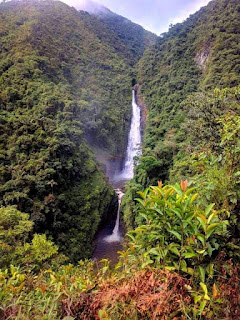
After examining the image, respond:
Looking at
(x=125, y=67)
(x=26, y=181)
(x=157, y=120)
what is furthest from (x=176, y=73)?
(x=26, y=181)

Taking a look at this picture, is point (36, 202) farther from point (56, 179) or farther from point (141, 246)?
point (141, 246)

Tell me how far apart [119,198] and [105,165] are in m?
5.64

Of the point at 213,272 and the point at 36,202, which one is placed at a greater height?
the point at 213,272

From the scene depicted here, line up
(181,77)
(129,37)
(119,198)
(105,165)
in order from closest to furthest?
1. (119,198)
2. (105,165)
3. (181,77)
4. (129,37)

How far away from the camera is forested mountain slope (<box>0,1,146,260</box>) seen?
1377cm

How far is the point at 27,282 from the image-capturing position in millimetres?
1852

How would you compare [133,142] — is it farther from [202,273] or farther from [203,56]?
[202,273]

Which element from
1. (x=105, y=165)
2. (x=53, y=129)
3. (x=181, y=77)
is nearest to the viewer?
(x=53, y=129)

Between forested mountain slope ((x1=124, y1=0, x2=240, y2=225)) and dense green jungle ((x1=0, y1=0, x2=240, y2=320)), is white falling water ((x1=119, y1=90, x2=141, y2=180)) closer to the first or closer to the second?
dense green jungle ((x1=0, y1=0, x2=240, y2=320))

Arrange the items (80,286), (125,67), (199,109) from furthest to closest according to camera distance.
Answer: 1. (125,67)
2. (199,109)
3. (80,286)

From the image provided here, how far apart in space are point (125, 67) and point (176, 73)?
1756 centimetres

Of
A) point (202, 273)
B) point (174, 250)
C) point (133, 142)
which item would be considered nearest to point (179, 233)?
point (174, 250)

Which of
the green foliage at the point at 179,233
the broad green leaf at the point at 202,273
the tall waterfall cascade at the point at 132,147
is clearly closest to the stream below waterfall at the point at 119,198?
the tall waterfall cascade at the point at 132,147

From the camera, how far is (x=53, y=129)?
1697 cm
